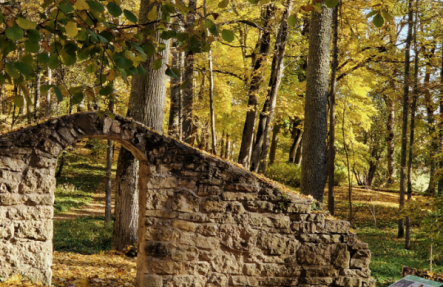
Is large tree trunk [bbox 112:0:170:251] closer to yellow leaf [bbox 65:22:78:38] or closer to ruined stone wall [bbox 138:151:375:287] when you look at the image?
ruined stone wall [bbox 138:151:375:287]

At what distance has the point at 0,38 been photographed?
8.09ft

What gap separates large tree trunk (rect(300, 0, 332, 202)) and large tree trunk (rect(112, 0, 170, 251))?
3.11 m

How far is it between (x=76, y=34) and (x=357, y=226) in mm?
14367

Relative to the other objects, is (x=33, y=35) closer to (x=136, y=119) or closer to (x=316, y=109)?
(x=136, y=119)

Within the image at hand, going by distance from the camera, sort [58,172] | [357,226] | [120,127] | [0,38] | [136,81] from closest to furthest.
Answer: [0,38] < [120,127] < [136,81] < [357,226] < [58,172]

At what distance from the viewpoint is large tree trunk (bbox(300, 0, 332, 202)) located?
29.3ft

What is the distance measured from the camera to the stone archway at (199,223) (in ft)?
19.0

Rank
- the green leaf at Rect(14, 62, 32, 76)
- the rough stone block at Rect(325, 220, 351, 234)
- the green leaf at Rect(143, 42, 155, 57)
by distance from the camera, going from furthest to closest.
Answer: the rough stone block at Rect(325, 220, 351, 234), the green leaf at Rect(143, 42, 155, 57), the green leaf at Rect(14, 62, 32, 76)

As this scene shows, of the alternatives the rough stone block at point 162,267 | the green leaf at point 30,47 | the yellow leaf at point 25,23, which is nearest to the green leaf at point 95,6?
the yellow leaf at point 25,23

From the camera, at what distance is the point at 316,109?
9.06 m

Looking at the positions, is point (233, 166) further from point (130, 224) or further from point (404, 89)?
point (404, 89)

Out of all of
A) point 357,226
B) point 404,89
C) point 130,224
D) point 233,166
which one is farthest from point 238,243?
point 357,226

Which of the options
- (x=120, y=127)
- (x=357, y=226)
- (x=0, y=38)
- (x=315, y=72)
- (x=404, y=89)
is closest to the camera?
(x=0, y=38)

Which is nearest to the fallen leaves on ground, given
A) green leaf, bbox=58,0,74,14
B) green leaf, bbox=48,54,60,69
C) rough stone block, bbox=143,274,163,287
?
rough stone block, bbox=143,274,163,287
